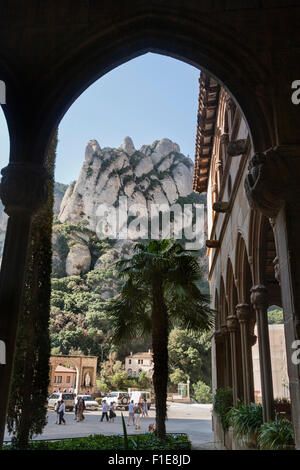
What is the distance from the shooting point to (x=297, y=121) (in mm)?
4363

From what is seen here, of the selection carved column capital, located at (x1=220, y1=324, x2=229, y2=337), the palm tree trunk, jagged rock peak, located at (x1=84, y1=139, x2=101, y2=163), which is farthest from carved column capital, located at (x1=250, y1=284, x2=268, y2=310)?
jagged rock peak, located at (x1=84, y1=139, x2=101, y2=163)

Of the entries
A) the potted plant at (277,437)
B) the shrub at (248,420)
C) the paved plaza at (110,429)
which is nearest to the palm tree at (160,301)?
the shrub at (248,420)

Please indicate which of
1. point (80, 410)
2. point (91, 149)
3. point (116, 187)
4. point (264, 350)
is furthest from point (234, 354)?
point (91, 149)

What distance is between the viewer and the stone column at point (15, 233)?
396cm

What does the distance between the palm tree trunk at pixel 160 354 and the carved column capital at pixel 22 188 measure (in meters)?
6.99

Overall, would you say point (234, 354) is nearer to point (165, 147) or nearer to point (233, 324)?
point (233, 324)

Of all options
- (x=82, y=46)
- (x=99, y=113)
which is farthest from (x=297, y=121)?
(x=99, y=113)

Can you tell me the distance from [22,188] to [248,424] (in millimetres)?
7144

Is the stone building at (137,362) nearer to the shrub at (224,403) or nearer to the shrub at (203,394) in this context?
the shrub at (203,394)

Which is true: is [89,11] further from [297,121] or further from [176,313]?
[176,313]

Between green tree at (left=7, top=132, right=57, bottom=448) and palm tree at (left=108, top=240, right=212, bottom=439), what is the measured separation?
6.90 ft

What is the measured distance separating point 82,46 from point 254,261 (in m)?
5.66

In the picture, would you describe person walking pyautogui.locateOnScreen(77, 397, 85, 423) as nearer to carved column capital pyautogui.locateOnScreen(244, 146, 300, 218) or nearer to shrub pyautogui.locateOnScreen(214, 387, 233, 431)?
shrub pyautogui.locateOnScreen(214, 387, 233, 431)
